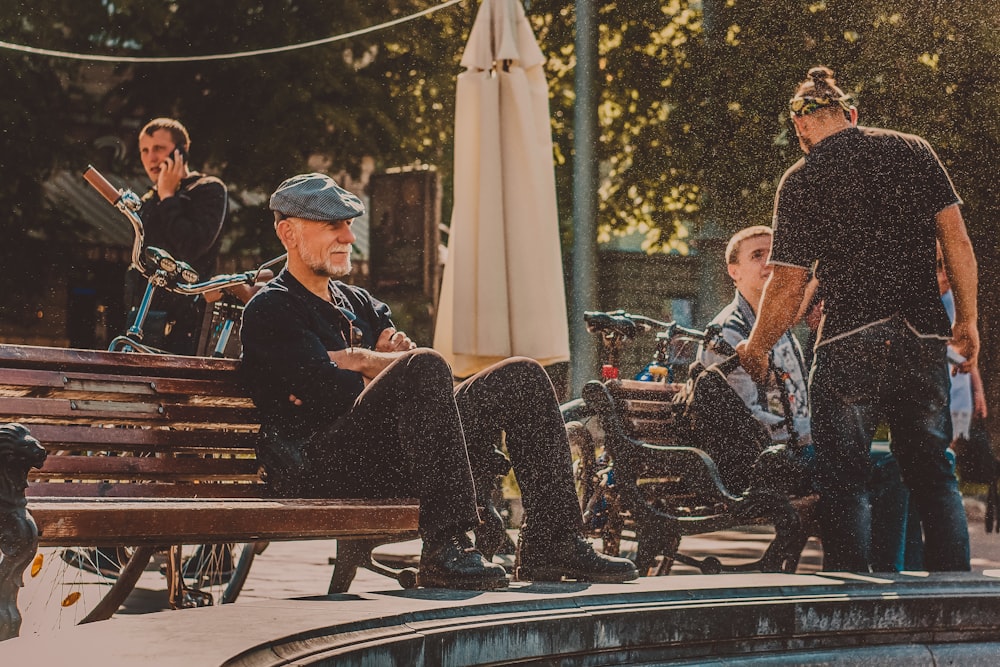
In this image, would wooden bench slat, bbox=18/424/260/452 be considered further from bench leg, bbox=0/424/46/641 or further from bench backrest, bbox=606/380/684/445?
bench backrest, bbox=606/380/684/445

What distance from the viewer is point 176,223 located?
691cm

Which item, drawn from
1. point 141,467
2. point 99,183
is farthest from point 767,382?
point 141,467

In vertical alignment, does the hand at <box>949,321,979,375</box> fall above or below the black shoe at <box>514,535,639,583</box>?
above

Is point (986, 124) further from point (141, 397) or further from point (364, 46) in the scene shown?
point (141, 397)

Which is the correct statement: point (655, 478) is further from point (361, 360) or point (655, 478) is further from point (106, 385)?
point (106, 385)

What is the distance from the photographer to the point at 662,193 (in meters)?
15.9

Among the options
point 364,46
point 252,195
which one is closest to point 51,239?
point 252,195

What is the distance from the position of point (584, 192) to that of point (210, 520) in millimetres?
6167

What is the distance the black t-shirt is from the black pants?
1.18 m

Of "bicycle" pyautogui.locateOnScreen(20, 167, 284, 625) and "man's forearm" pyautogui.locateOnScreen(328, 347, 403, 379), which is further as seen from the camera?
"bicycle" pyautogui.locateOnScreen(20, 167, 284, 625)

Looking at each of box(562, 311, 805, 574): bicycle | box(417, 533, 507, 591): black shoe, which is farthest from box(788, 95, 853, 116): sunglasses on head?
box(417, 533, 507, 591): black shoe

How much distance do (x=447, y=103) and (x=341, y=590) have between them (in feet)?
41.9

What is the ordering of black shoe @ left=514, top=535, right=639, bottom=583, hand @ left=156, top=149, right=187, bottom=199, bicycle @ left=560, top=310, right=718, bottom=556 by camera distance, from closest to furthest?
black shoe @ left=514, top=535, right=639, bottom=583, bicycle @ left=560, top=310, right=718, bottom=556, hand @ left=156, top=149, right=187, bottom=199

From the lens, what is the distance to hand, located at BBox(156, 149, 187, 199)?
704cm
